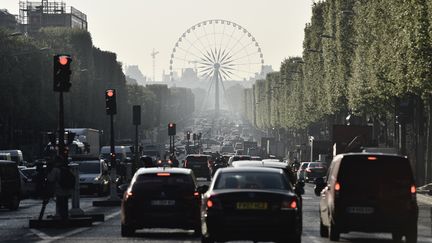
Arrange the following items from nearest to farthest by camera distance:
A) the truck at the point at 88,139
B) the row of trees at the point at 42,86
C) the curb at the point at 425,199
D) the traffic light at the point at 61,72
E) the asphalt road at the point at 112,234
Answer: the asphalt road at the point at 112,234 → the traffic light at the point at 61,72 → the curb at the point at 425,199 → the truck at the point at 88,139 → the row of trees at the point at 42,86

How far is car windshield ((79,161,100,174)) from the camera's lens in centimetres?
6838

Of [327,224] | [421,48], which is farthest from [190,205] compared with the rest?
[421,48]

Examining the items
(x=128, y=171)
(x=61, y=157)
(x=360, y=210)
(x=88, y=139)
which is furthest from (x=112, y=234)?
(x=88, y=139)

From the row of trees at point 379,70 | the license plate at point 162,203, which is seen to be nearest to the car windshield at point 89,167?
the row of trees at point 379,70

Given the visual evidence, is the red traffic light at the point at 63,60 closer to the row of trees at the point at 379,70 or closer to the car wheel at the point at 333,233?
the car wheel at the point at 333,233

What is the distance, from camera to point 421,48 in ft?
191

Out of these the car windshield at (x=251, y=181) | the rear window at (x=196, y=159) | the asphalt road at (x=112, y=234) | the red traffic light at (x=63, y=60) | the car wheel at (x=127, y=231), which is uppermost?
the red traffic light at (x=63, y=60)

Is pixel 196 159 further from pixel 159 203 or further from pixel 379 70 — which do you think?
pixel 159 203

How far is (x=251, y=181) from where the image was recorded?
27141 millimetres

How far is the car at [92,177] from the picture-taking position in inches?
2665

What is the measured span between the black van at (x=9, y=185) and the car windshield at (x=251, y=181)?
2499 centimetres

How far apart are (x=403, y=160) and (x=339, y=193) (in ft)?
4.84

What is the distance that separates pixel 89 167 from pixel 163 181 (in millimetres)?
37152

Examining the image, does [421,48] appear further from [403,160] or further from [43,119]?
[43,119]
